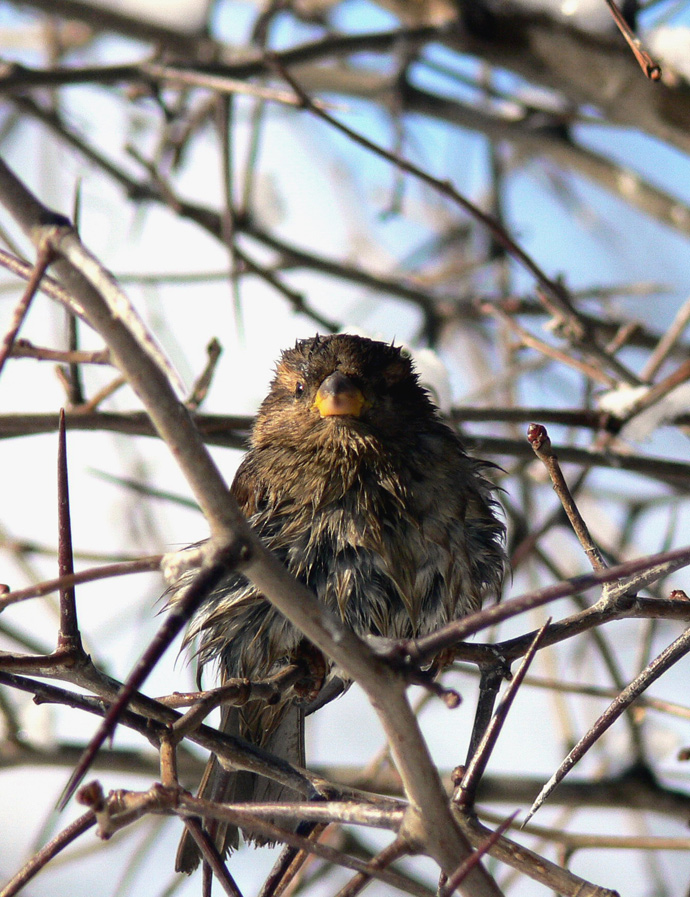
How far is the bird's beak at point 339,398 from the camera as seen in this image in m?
2.81

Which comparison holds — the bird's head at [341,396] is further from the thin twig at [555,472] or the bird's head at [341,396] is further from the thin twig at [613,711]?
the thin twig at [613,711]

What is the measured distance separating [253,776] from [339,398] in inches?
43.1

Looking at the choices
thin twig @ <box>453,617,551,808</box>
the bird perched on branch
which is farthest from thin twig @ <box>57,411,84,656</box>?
the bird perched on branch

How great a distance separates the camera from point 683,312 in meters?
2.89

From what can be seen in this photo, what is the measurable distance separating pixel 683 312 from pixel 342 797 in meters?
1.81

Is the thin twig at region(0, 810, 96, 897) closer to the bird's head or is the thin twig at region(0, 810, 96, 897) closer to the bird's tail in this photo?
the bird's tail

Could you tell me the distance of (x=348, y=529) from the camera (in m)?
2.52

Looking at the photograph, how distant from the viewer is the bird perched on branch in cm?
250

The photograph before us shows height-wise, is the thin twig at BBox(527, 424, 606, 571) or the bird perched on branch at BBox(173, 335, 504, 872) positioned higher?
the bird perched on branch at BBox(173, 335, 504, 872)

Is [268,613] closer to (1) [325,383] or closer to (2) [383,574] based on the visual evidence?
(2) [383,574]

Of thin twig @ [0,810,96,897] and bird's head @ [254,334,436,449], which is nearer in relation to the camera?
thin twig @ [0,810,96,897]

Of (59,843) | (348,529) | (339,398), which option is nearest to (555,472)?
(59,843)

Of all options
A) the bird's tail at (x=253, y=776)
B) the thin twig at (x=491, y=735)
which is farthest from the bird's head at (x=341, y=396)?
the thin twig at (x=491, y=735)

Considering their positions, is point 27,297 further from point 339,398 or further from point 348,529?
point 339,398
